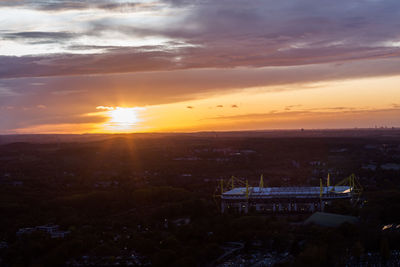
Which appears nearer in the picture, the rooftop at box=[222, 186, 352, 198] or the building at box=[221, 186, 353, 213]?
the building at box=[221, 186, 353, 213]

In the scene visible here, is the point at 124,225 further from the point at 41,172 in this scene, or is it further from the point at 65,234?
the point at 41,172

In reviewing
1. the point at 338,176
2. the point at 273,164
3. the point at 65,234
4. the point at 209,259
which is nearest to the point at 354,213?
the point at 209,259

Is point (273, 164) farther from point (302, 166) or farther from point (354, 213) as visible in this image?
point (354, 213)

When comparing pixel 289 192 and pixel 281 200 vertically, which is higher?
pixel 289 192

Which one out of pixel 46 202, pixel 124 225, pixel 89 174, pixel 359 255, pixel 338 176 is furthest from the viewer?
pixel 89 174

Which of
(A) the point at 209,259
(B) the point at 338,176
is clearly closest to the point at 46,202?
(A) the point at 209,259

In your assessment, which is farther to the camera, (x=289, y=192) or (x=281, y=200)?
(x=289, y=192)

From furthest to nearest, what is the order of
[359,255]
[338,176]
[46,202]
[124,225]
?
[338,176]
[46,202]
[124,225]
[359,255]

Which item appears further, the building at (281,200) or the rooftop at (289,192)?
the rooftop at (289,192)

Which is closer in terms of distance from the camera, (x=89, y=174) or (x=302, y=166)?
(x=89, y=174)
